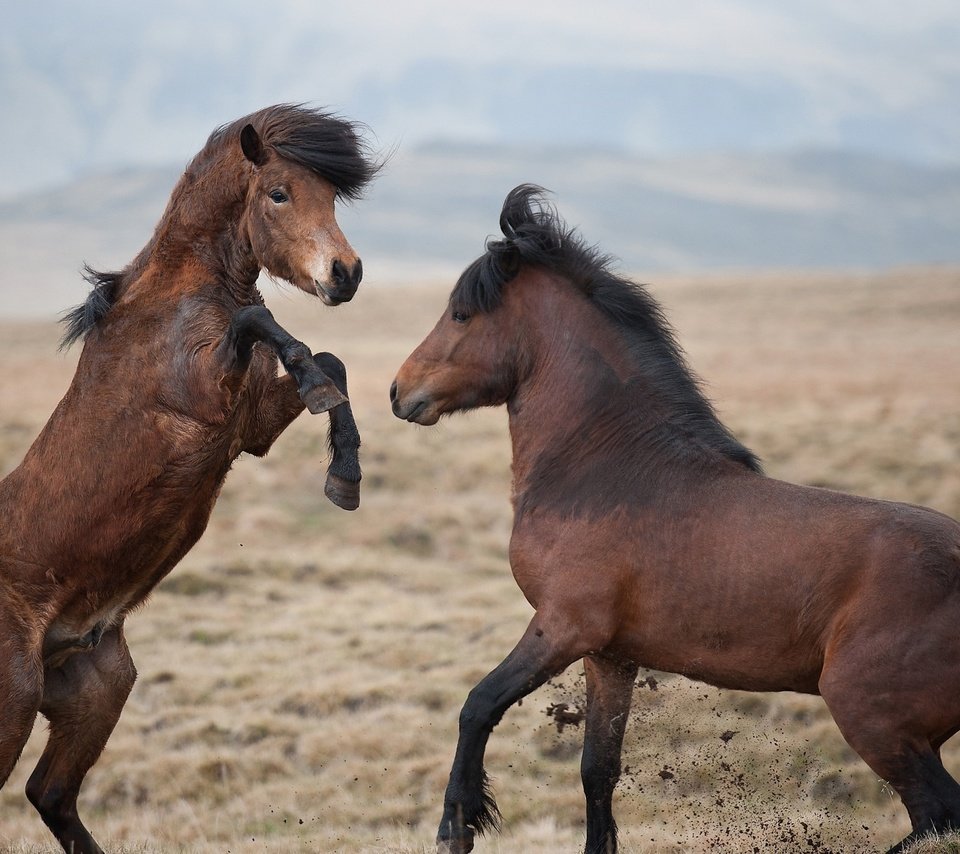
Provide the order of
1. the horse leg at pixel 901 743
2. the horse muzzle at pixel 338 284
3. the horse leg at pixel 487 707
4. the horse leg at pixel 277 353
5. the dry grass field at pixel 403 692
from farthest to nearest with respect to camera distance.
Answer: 1. the dry grass field at pixel 403 692
2. the horse leg at pixel 277 353
3. the horse muzzle at pixel 338 284
4. the horse leg at pixel 487 707
5. the horse leg at pixel 901 743

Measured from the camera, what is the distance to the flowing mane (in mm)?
5730

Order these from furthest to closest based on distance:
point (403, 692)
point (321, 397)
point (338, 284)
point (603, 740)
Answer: point (403, 692) < point (603, 740) < point (321, 397) < point (338, 284)

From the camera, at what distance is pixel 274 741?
9578mm

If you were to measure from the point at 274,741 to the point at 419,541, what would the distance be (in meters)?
6.71

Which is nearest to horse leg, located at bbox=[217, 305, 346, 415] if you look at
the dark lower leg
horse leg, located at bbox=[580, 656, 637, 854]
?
the dark lower leg

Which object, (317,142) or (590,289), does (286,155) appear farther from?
(590,289)

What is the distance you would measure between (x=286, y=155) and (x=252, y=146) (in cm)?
16

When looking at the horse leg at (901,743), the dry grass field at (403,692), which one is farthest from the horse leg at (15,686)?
the horse leg at (901,743)

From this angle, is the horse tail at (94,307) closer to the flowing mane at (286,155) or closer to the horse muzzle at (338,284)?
the flowing mane at (286,155)

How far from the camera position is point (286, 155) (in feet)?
18.7

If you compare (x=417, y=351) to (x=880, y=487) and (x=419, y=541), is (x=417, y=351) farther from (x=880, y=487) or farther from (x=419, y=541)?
(x=880, y=487)

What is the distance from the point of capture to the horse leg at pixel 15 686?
5395 mm

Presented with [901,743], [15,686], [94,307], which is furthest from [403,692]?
[901,743]

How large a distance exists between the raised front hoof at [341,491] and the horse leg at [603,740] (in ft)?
4.33
